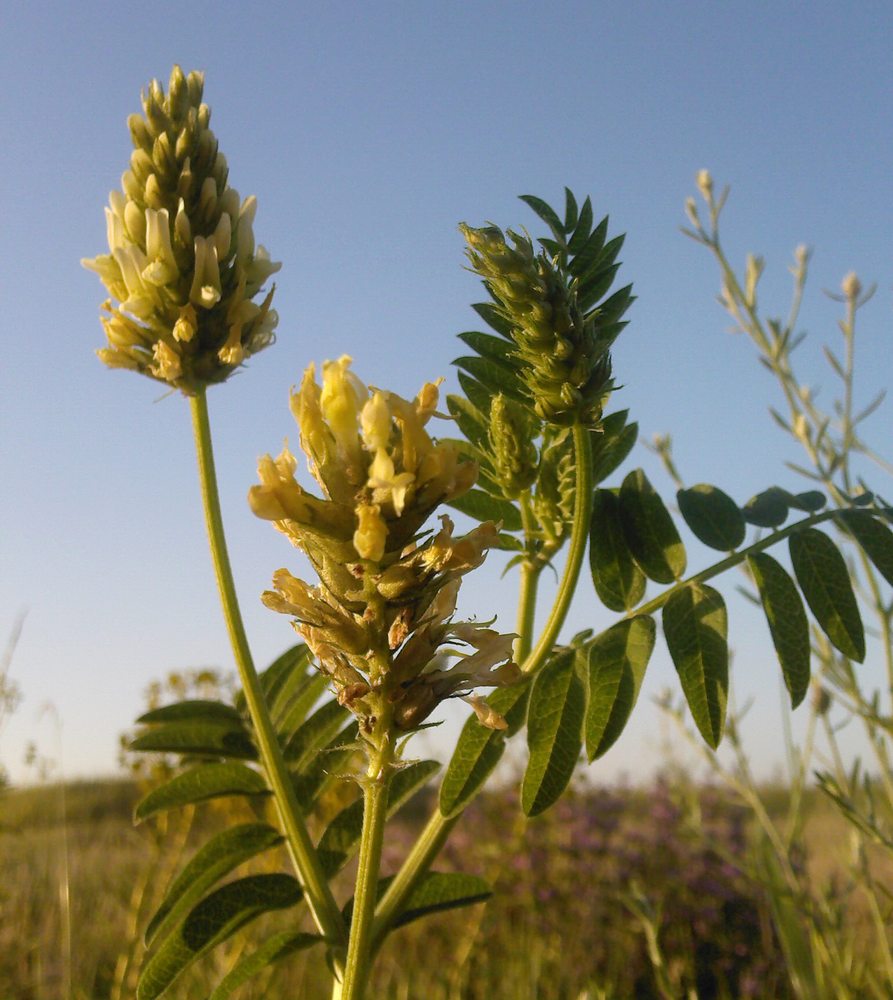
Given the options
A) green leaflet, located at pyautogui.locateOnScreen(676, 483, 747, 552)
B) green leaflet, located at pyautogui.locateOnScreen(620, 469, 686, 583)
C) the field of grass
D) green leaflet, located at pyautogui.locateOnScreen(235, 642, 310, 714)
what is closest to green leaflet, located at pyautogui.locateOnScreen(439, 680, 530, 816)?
green leaflet, located at pyautogui.locateOnScreen(620, 469, 686, 583)

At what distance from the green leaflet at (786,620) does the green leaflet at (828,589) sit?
0.09 feet

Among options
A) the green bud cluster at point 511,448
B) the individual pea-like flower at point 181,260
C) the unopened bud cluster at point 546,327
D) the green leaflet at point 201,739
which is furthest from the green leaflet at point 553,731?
the individual pea-like flower at point 181,260

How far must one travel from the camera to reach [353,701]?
38.7 inches

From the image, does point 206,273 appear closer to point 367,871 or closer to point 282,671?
point 282,671

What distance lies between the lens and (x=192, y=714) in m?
1.60

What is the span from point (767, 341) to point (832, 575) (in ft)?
5.73

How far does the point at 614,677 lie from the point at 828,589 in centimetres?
34

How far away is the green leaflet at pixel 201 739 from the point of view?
152cm

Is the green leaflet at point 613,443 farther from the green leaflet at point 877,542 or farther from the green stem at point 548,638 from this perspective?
the green leaflet at point 877,542

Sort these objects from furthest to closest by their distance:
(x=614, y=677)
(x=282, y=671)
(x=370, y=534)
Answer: (x=282, y=671) < (x=614, y=677) < (x=370, y=534)

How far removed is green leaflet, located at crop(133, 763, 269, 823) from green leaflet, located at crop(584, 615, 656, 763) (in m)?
0.58

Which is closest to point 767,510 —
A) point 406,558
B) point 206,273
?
point 406,558

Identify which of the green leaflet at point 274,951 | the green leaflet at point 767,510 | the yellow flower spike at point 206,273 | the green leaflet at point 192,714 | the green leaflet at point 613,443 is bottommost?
the green leaflet at point 274,951

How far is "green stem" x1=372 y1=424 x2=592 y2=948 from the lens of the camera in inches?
47.0
